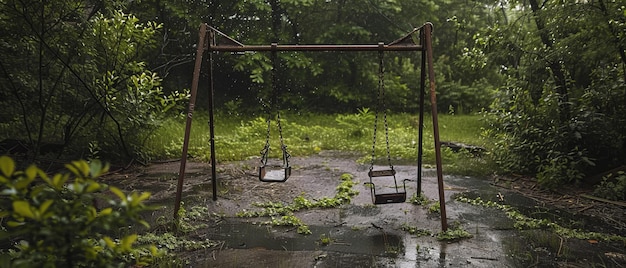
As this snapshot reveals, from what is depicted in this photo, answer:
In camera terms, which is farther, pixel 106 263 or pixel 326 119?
pixel 326 119

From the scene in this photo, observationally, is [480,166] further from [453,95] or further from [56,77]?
[453,95]

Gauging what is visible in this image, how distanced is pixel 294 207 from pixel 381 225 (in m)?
1.10

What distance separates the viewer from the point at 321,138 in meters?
10.7

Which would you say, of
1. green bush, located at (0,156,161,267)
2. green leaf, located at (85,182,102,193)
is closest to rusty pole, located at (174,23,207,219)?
green bush, located at (0,156,161,267)

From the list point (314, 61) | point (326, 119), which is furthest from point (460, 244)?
point (314, 61)

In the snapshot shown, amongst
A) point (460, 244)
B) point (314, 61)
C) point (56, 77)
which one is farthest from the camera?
point (314, 61)

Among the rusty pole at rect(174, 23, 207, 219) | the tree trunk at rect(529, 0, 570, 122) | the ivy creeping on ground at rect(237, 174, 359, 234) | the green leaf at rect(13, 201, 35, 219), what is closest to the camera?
the green leaf at rect(13, 201, 35, 219)

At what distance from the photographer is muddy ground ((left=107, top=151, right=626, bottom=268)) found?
3885 millimetres

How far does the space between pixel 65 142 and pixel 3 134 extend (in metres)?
1.06

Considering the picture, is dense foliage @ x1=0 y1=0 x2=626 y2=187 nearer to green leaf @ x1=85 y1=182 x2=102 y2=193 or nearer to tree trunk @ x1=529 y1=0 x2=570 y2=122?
tree trunk @ x1=529 y1=0 x2=570 y2=122

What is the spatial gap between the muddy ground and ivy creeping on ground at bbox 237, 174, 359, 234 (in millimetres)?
105

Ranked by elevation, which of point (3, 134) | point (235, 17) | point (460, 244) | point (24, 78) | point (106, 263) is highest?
point (235, 17)

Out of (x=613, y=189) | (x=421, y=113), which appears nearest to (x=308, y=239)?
(x=421, y=113)

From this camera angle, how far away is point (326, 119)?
1366cm
